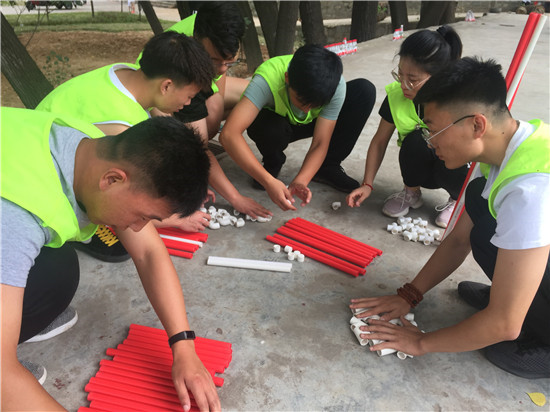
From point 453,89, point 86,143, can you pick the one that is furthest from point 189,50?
point 453,89

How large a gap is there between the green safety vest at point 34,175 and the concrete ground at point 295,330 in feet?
2.33

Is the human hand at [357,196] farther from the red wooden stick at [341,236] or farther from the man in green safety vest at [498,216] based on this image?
the man in green safety vest at [498,216]

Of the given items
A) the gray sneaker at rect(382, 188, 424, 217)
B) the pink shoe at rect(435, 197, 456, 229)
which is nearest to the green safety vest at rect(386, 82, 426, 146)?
the gray sneaker at rect(382, 188, 424, 217)

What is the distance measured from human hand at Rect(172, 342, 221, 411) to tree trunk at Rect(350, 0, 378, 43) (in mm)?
8432

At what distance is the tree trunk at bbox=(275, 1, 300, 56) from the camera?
6.57m

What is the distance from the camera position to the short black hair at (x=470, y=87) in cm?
151

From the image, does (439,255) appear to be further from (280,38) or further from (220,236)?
(280,38)

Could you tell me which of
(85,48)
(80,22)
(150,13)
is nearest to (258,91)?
(150,13)

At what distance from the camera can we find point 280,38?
22.3 feet

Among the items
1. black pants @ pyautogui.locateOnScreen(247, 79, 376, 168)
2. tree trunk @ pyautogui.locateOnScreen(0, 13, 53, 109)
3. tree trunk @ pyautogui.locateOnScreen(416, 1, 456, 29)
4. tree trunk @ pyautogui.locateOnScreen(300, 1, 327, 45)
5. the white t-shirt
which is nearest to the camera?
the white t-shirt

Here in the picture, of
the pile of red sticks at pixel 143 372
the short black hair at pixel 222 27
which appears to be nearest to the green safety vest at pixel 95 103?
the short black hair at pixel 222 27

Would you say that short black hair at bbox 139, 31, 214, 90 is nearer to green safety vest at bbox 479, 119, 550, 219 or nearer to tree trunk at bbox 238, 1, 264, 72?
green safety vest at bbox 479, 119, 550, 219

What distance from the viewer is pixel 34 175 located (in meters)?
1.21

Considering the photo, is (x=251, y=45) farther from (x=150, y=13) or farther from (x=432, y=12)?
(x=432, y=12)
